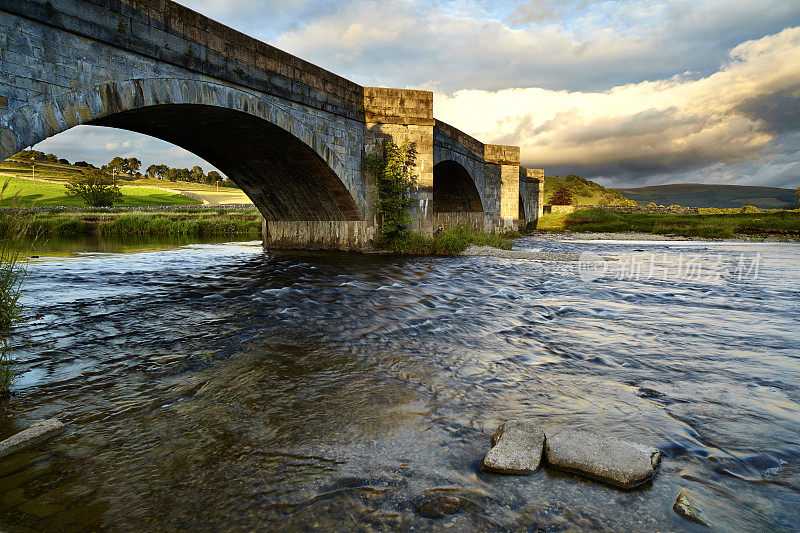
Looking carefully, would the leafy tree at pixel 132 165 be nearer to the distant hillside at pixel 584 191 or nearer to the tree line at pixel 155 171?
the tree line at pixel 155 171

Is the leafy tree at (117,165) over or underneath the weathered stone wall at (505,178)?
over

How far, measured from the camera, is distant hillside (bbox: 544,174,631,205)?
311ft

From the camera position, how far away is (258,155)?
45.9ft

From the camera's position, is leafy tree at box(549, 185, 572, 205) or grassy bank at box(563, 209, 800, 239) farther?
leafy tree at box(549, 185, 572, 205)

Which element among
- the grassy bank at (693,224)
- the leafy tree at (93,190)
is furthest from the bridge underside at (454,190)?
the leafy tree at (93,190)

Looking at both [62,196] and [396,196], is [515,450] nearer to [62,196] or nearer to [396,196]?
[396,196]

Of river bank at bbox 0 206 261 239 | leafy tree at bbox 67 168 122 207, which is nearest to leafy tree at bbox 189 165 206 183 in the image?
leafy tree at bbox 67 168 122 207

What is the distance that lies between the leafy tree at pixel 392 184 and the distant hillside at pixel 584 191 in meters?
82.5

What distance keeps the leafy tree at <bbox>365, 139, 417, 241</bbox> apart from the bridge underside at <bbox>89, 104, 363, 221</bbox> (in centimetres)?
104

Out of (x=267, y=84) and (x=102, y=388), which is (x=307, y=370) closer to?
Result: (x=102, y=388)

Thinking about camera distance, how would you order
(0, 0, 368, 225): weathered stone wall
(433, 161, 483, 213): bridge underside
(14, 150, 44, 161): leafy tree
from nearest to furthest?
1. (0, 0, 368, 225): weathered stone wall
2. (433, 161, 483, 213): bridge underside
3. (14, 150, 44, 161): leafy tree

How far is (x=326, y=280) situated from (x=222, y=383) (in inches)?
254

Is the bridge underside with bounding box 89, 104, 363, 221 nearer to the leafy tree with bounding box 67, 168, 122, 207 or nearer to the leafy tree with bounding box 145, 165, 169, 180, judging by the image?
the leafy tree with bounding box 67, 168, 122, 207

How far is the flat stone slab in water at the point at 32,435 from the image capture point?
8.65 feet
